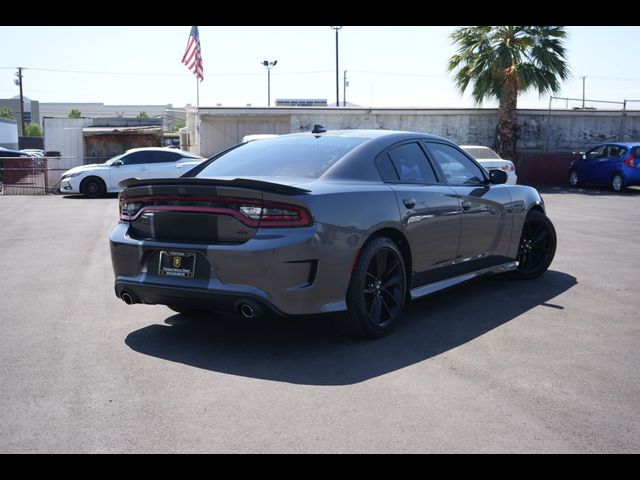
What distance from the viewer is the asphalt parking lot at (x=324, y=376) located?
3574 millimetres

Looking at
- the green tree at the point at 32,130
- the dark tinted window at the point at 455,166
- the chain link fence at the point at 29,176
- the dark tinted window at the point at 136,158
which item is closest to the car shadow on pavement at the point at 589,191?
the dark tinted window at the point at 136,158

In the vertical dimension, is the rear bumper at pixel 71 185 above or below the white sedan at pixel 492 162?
below

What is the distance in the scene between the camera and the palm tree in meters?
26.8

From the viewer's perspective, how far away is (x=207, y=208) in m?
4.93

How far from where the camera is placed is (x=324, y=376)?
4.53 metres

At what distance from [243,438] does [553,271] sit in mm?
5680

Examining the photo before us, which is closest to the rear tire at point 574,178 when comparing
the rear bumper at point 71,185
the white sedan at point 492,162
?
the white sedan at point 492,162

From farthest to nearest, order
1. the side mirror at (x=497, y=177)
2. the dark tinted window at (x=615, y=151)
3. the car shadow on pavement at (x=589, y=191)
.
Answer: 1. the dark tinted window at (x=615, y=151)
2. the car shadow on pavement at (x=589, y=191)
3. the side mirror at (x=497, y=177)

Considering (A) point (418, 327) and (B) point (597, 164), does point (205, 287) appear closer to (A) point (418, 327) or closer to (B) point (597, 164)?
(A) point (418, 327)

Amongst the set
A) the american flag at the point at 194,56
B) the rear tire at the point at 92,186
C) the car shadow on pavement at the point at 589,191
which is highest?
the american flag at the point at 194,56

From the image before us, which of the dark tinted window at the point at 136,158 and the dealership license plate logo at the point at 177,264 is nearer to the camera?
the dealership license plate logo at the point at 177,264

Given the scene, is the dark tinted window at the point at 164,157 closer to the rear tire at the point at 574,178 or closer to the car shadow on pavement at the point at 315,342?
the rear tire at the point at 574,178

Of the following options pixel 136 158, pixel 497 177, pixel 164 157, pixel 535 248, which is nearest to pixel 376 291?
pixel 497 177

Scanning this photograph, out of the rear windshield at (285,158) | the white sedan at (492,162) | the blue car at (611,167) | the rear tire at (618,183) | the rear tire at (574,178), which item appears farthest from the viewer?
the rear tire at (574,178)
